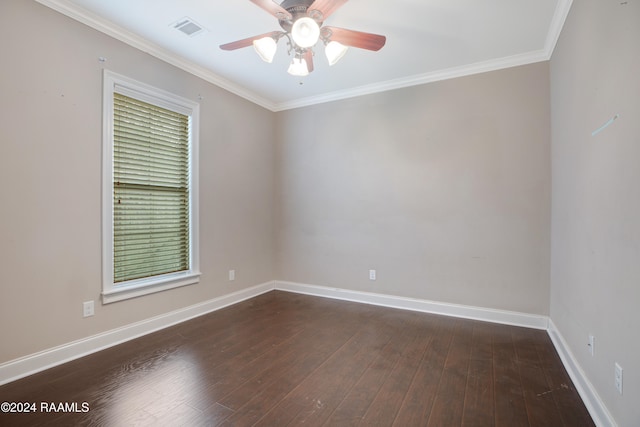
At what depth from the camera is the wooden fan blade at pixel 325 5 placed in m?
1.75

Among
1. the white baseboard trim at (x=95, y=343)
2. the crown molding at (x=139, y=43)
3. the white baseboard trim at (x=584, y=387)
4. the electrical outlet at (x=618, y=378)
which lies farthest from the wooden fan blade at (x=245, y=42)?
the white baseboard trim at (x=584, y=387)

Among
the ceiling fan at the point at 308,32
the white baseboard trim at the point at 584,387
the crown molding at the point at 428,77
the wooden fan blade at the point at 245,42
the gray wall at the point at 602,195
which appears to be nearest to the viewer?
the gray wall at the point at 602,195

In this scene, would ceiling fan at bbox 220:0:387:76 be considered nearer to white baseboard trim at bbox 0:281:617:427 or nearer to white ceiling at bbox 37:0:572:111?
white ceiling at bbox 37:0:572:111

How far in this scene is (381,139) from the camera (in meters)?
3.66

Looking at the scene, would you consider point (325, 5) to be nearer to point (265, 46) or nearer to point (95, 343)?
point (265, 46)

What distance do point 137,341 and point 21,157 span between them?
169cm

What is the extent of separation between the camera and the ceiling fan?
183cm

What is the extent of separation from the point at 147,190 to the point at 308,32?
2.10 meters

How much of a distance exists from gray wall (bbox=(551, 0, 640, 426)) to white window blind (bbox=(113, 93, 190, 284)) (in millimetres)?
3422

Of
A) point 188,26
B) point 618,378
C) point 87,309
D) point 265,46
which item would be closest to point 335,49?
point 265,46

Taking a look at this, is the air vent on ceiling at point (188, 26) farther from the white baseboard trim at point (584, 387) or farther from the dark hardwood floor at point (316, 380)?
the white baseboard trim at point (584, 387)

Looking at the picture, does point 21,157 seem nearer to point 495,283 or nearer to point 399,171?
point 399,171

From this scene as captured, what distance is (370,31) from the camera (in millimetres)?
2549

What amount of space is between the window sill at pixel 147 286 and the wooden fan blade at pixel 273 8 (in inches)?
98.1
